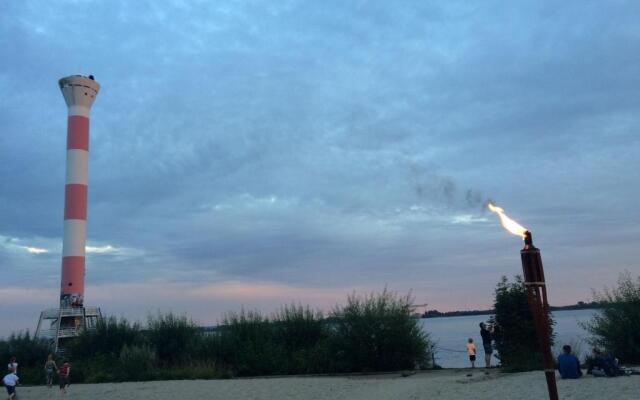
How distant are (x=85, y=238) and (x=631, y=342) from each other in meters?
29.9

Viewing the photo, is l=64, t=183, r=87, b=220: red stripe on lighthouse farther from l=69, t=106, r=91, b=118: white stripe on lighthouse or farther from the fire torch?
the fire torch

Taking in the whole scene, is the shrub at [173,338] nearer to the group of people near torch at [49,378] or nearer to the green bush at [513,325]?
the group of people near torch at [49,378]

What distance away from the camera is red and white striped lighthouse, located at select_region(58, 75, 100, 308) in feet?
110

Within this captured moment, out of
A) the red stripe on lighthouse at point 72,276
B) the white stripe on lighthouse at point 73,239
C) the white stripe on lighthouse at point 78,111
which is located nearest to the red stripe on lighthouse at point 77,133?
the white stripe on lighthouse at point 78,111

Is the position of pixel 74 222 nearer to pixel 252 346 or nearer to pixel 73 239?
pixel 73 239

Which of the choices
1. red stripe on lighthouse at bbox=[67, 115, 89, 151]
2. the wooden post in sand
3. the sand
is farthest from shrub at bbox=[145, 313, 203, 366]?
the wooden post in sand

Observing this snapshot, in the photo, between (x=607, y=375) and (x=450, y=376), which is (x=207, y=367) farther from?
(x=607, y=375)

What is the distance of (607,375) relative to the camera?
14344 millimetres

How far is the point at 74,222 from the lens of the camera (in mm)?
34250

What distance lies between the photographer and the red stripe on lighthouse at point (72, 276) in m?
33.4

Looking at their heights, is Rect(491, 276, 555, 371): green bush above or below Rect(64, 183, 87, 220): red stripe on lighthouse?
below

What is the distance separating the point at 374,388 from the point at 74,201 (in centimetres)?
2495

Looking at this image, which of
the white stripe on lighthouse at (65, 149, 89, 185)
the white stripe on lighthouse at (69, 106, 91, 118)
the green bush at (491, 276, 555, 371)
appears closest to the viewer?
the green bush at (491, 276, 555, 371)

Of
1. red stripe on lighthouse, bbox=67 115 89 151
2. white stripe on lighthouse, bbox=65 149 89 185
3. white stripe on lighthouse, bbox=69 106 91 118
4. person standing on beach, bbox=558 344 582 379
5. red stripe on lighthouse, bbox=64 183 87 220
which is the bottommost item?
person standing on beach, bbox=558 344 582 379
